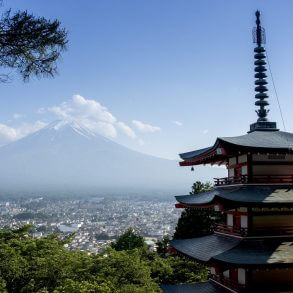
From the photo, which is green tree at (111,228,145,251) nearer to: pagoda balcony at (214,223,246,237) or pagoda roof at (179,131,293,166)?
pagoda roof at (179,131,293,166)

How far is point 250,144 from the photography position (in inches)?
634

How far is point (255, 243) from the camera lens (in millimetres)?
15664

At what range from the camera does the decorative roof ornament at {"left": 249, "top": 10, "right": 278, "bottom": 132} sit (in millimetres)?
18969

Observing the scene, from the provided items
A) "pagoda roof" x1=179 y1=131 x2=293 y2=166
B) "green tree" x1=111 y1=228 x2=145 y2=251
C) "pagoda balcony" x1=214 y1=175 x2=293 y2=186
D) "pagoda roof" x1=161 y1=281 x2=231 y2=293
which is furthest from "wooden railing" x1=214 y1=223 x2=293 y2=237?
"green tree" x1=111 y1=228 x2=145 y2=251

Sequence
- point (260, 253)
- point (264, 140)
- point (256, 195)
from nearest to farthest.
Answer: point (260, 253) → point (256, 195) → point (264, 140)

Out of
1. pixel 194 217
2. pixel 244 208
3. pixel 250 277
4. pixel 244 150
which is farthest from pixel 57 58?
pixel 194 217

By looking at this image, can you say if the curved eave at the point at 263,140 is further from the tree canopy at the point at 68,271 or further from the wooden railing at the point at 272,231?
the tree canopy at the point at 68,271

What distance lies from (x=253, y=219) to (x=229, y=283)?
261cm

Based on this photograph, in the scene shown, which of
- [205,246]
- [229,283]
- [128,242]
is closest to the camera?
[229,283]

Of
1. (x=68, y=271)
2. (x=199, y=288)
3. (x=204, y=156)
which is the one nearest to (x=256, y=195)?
(x=204, y=156)

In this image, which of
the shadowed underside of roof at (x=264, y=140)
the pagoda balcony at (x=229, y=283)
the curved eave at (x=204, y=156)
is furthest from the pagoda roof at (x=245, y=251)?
the shadowed underside of roof at (x=264, y=140)

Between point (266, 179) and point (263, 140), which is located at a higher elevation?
point (263, 140)

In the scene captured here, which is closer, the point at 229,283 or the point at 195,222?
the point at 229,283

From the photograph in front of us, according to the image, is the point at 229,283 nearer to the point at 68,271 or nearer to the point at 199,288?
the point at 199,288
